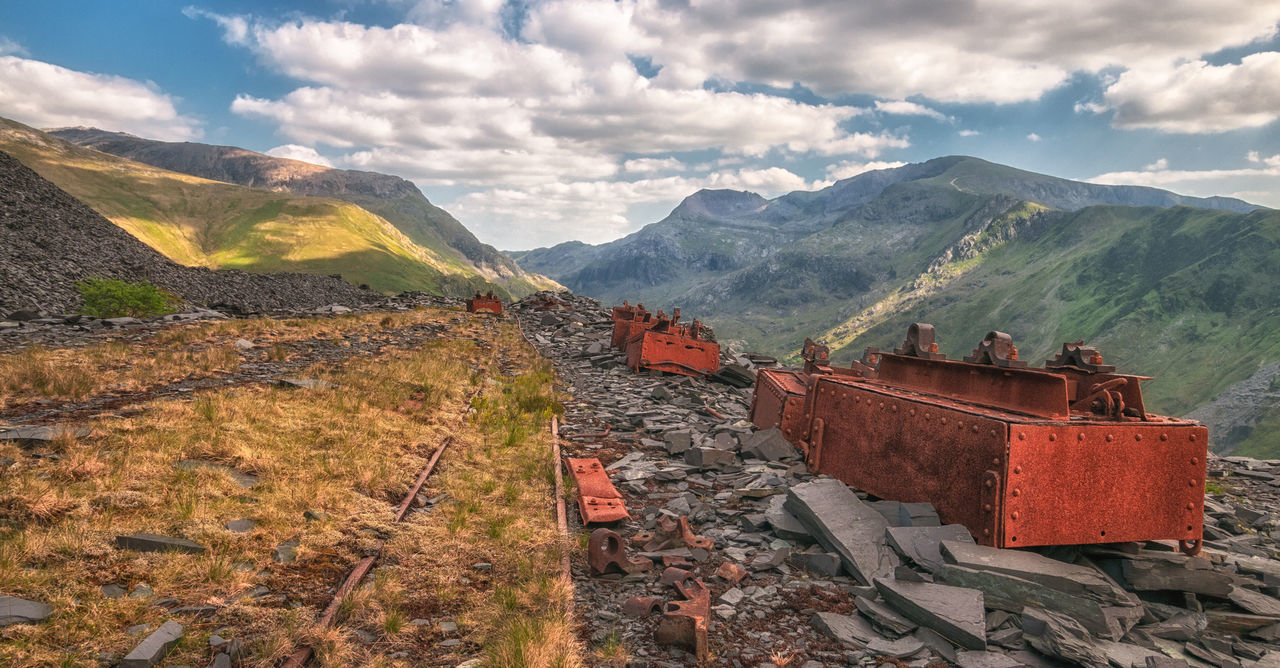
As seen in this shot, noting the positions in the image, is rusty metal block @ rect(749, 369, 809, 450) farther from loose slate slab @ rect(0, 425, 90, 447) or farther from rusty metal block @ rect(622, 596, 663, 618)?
loose slate slab @ rect(0, 425, 90, 447)

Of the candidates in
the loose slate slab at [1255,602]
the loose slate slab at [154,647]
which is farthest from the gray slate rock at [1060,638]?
the loose slate slab at [154,647]

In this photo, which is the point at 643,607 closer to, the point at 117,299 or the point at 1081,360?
the point at 1081,360

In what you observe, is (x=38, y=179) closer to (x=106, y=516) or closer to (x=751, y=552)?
(x=106, y=516)

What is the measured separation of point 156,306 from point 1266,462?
3546cm

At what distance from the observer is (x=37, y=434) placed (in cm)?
657

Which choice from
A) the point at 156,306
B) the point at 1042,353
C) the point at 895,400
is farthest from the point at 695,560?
the point at 1042,353

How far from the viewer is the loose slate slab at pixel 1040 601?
380 cm

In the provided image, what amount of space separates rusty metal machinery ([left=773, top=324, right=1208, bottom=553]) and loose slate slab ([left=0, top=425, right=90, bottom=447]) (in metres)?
8.74

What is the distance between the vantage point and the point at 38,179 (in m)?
35.2

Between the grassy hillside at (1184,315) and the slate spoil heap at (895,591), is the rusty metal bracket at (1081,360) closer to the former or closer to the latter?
the slate spoil heap at (895,591)

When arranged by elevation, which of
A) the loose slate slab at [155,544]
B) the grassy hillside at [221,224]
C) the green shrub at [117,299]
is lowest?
the loose slate slab at [155,544]

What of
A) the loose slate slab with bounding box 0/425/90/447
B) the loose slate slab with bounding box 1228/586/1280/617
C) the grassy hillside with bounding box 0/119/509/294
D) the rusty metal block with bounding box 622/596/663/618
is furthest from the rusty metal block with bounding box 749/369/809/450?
the grassy hillside with bounding box 0/119/509/294

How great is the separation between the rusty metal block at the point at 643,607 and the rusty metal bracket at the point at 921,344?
Result: 163 inches

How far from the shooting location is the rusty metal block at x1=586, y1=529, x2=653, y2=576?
203 inches
